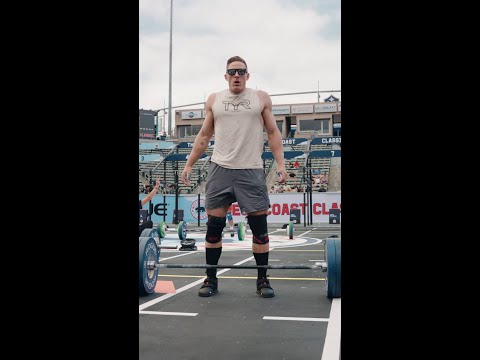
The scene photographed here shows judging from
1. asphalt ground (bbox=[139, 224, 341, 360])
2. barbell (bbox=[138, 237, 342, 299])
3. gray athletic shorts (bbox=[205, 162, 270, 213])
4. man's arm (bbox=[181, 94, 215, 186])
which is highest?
man's arm (bbox=[181, 94, 215, 186])

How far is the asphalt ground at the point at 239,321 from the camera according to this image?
167cm

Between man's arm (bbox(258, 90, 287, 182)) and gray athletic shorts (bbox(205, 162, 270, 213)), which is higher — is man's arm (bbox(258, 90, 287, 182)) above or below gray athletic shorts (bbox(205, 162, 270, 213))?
above

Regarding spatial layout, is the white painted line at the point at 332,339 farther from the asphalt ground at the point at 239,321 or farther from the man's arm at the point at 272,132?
the man's arm at the point at 272,132

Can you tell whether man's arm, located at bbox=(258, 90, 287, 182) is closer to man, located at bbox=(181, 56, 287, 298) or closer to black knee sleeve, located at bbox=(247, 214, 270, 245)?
man, located at bbox=(181, 56, 287, 298)

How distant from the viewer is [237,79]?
2.68 m

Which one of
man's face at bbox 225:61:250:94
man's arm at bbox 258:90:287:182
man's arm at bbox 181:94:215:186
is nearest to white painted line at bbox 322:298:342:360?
man's arm at bbox 258:90:287:182

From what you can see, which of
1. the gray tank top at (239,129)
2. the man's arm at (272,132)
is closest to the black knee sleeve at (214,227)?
the gray tank top at (239,129)

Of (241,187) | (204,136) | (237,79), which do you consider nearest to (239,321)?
(241,187)

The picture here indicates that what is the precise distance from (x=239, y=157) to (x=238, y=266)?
0.70 meters

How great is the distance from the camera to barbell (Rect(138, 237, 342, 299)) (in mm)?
2545
